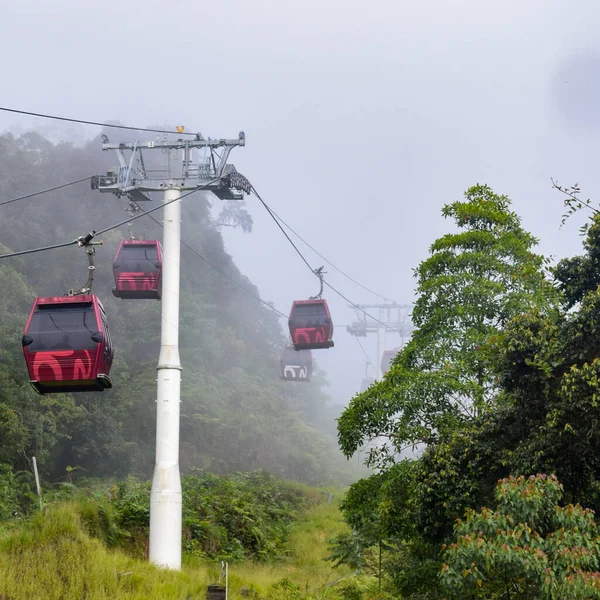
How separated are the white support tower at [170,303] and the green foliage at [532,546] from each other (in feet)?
24.9

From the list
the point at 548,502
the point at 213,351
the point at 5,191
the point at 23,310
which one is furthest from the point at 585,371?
the point at 5,191

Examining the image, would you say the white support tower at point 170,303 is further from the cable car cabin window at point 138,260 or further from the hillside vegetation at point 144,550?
the cable car cabin window at point 138,260

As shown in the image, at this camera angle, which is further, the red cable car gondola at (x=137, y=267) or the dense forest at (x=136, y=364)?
the dense forest at (x=136, y=364)

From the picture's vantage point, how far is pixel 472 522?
9852 mm

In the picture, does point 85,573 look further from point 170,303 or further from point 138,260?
point 138,260

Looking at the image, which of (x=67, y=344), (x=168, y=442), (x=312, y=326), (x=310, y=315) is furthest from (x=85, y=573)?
(x=310, y=315)

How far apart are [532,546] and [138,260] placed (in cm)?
1380

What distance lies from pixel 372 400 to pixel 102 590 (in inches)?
220

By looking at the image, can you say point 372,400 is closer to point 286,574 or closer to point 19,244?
point 286,574

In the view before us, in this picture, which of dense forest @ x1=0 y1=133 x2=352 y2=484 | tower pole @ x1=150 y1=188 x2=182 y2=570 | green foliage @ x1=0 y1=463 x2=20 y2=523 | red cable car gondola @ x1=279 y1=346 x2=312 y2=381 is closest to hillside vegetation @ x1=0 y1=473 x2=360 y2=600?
tower pole @ x1=150 y1=188 x2=182 y2=570

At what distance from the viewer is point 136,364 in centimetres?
4559

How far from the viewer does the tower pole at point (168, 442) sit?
1617cm

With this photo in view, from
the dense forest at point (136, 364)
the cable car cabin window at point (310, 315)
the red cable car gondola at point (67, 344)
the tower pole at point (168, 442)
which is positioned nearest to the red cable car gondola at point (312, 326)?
the cable car cabin window at point (310, 315)

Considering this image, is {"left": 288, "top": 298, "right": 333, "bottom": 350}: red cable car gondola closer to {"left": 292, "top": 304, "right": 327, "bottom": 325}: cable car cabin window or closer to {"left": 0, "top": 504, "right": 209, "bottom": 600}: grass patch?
{"left": 292, "top": 304, "right": 327, "bottom": 325}: cable car cabin window
